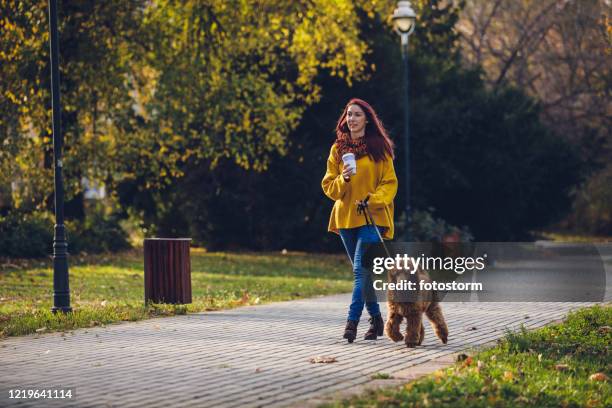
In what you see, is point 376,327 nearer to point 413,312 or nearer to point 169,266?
point 413,312

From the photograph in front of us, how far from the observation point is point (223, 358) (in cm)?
846

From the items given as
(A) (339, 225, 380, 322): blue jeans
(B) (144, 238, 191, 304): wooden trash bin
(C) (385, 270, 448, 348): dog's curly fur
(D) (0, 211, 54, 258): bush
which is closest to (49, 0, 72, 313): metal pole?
(B) (144, 238, 191, 304): wooden trash bin

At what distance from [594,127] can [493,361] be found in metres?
33.5

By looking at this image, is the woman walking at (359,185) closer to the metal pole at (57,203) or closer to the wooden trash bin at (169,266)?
the wooden trash bin at (169,266)

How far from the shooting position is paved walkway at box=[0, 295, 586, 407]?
681 centimetres

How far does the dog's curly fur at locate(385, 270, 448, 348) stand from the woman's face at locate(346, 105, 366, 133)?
140 centimetres

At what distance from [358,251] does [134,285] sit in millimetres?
9124

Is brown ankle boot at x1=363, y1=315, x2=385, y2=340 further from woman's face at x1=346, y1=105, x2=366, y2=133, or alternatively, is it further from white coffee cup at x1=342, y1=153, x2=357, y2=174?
woman's face at x1=346, y1=105, x2=366, y2=133

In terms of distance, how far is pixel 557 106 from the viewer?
40.6 metres

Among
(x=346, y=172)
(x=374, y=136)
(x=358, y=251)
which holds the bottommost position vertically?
(x=358, y=251)

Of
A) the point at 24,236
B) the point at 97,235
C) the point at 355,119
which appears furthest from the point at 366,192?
the point at 97,235

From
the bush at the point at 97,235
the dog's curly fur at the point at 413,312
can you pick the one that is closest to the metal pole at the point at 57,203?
the dog's curly fur at the point at 413,312

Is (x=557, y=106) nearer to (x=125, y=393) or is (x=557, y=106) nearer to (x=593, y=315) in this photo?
(x=593, y=315)

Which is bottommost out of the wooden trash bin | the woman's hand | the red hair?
the wooden trash bin
